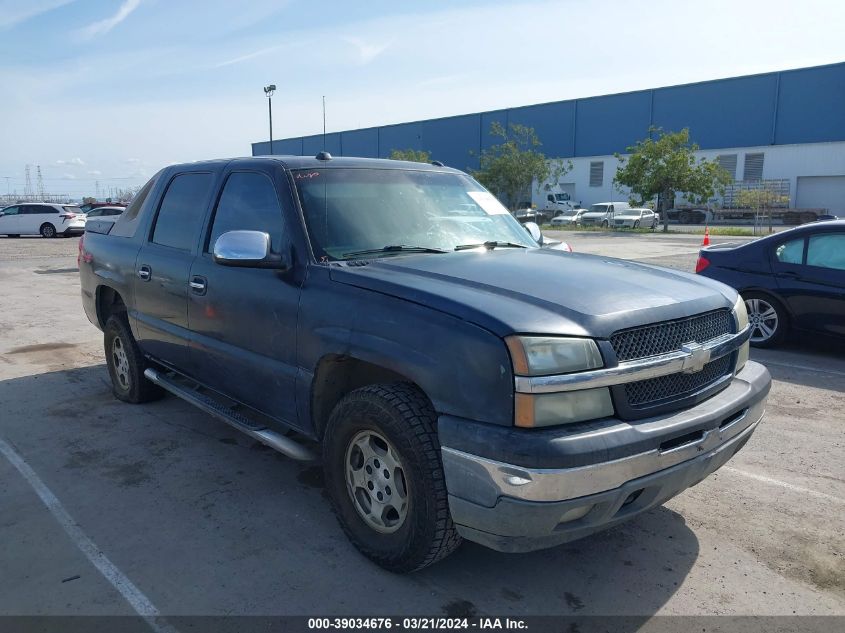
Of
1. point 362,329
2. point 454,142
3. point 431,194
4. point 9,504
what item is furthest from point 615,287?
point 454,142

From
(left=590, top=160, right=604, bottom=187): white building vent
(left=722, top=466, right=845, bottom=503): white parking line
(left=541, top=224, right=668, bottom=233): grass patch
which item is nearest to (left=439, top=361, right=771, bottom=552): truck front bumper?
(left=722, top=466, right=845, bottom=503): white parking line

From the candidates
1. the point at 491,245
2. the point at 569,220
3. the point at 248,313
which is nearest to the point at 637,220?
the point at 569,220

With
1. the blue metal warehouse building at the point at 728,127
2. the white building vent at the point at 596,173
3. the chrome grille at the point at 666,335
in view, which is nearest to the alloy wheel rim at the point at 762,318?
the chrome grille at the point at 666,335

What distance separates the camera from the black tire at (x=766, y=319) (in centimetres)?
747

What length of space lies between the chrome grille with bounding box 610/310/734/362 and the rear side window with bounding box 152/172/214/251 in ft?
9.35

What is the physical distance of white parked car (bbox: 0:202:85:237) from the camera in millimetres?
29156

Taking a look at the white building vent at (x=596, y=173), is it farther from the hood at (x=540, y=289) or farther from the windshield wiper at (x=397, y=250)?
the windshield wiper at (x=397, y=250)

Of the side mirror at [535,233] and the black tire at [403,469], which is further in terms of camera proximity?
the side mirror at [535,233]

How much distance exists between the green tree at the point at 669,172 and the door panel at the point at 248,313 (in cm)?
3628

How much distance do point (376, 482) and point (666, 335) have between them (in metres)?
1.43

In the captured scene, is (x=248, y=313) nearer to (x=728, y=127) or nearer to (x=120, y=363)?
(x=120, y=363)

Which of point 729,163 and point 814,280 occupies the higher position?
point 729,163

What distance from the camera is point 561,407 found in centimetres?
255

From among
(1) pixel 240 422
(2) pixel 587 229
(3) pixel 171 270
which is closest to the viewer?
(1) pixel 240 422
